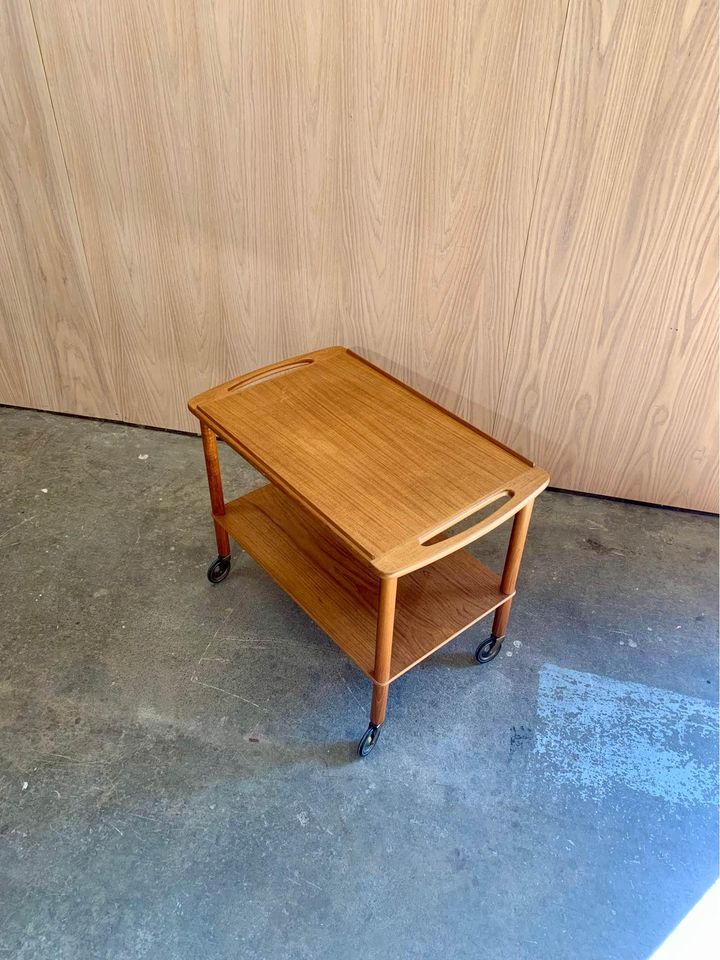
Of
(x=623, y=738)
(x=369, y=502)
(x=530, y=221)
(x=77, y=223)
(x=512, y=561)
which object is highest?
(x=530, y=221)

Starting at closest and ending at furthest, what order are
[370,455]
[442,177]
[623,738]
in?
[370,455] → [623,738] → [442,177]

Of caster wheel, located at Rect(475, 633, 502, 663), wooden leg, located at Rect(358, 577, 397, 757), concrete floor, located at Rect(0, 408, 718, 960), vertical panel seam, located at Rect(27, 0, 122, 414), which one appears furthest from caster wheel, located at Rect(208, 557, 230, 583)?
vertical panel seam, located at Rect(27, 0, 122, 414)

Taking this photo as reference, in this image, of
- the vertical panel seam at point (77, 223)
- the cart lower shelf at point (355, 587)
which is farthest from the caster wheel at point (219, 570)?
the vertical panel seam at point (77, 223)

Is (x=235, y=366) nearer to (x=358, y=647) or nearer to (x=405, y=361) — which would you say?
→ (x=405, y=361)

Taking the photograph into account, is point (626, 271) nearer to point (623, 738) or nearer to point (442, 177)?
point (442, 177)

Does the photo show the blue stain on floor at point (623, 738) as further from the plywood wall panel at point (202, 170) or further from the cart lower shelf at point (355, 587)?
the plywood wall panel at point (202, 170)

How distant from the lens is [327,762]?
1449 mm

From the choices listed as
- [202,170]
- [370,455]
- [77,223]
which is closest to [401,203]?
[202,170]

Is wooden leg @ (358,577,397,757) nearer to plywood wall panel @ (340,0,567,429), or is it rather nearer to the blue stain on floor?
the blue stain on floor

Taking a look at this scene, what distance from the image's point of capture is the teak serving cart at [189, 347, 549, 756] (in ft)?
4.15

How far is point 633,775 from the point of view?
145 cm

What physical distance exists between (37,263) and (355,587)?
4.37 ft

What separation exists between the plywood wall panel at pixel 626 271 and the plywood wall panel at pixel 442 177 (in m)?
0.06

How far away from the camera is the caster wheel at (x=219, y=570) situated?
5.84 ft
